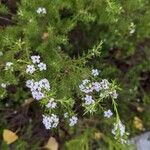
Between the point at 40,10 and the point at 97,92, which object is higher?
the point at 40,10

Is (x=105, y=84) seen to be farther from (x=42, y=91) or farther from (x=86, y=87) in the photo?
(x=42, y=91)

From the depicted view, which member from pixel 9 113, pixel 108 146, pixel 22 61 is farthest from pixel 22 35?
pixel 108 146

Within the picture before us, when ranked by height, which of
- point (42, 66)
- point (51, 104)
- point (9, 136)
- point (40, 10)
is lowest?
point (51, 104)

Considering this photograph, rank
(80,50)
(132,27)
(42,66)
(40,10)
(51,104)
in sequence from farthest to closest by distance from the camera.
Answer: (80,50)
(132,27)
(40,10)
(42,66)
(51,104)

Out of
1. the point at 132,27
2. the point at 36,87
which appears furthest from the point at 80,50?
the point at 36,87

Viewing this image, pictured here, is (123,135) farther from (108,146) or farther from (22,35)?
(22,35)

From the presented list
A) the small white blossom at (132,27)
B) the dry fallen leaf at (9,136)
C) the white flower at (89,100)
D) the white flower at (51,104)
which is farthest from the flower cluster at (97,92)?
the dry fallen leaf at (9,136)

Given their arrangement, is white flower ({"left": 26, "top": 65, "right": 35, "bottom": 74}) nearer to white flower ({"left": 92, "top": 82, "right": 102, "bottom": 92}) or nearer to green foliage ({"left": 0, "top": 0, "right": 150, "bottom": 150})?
green foliage ({"left": 0, "top": 0, "right": 150, "bottom": 150})

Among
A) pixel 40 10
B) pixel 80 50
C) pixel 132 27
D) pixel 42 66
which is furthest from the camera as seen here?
pixel 80 50

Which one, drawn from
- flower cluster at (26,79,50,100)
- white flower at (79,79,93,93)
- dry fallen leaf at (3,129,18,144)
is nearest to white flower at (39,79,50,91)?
flower cluster at (26,79,50,100)
